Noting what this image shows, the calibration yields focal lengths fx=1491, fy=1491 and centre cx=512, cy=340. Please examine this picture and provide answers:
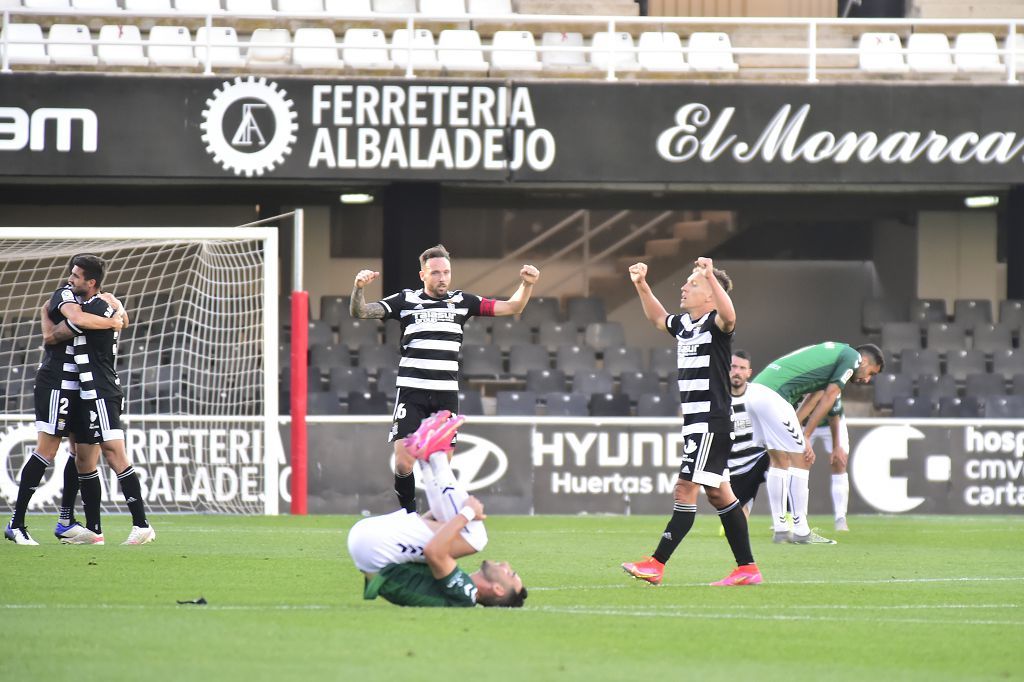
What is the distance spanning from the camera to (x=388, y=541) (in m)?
7.01

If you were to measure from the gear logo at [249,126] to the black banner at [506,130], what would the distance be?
0.02 meters

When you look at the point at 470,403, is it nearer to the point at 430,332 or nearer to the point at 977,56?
the point at 430,332

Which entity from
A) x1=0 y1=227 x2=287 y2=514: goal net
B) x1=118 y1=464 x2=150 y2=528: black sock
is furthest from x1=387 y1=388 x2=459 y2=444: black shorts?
x1=0 y1=227 x2=287 y2=514: goal net

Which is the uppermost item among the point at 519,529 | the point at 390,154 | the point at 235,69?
the point at 235,69

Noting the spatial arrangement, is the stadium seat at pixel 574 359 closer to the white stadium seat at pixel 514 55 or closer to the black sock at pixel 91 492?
the white stadium seat at pixel 514 55

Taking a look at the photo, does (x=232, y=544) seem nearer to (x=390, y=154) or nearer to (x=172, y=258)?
(x=172, y=258)

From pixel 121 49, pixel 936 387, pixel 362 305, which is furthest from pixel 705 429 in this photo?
pixel 121 49

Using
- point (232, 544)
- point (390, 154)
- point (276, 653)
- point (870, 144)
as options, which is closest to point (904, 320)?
point (870, 144)

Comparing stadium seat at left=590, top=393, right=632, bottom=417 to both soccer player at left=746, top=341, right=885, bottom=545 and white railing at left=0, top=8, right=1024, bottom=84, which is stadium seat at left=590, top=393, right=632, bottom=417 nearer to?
white railing at left=0, top=8, right=1024, bottom=84

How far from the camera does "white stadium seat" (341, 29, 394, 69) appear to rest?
2041 cm

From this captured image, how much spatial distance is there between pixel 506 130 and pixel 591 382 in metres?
3.56

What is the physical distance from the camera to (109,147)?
18953mm

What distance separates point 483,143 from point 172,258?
428 cm

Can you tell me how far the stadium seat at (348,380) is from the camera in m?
19.2
